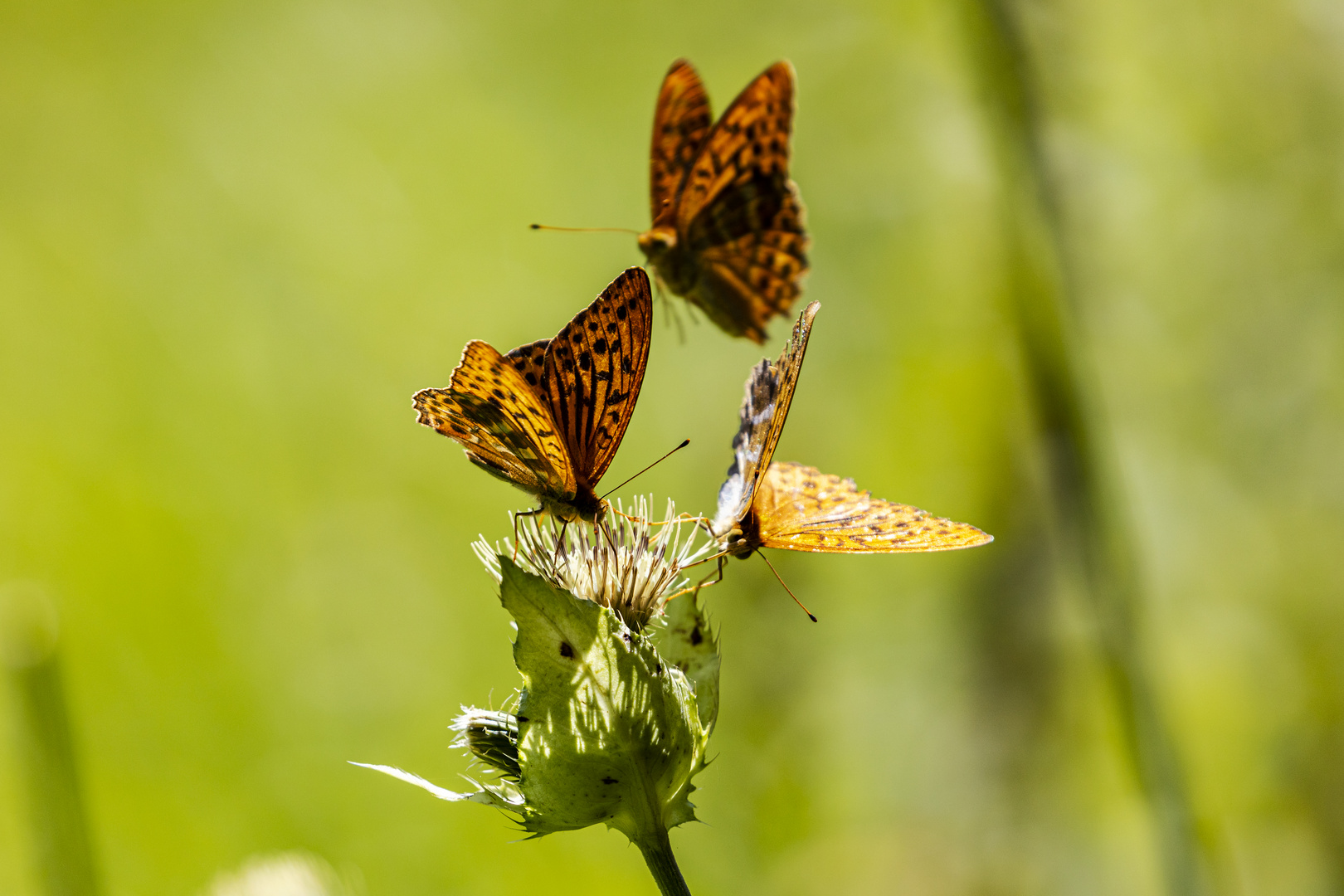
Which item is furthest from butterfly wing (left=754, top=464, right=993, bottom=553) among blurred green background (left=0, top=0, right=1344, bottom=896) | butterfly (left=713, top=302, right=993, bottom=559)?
blurred green background (left=0, top=0, right=1344, bottom=896)

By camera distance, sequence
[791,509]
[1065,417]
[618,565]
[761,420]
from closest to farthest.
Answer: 1. [761,420]
2. [791,509]
3. [618,565]
4. [1065,417]

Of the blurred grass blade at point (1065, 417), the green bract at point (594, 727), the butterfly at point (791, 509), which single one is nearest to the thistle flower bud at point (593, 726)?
the green bract at point (594, 727)

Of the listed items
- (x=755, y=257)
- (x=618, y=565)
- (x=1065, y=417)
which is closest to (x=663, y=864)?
(x=618, y=565)

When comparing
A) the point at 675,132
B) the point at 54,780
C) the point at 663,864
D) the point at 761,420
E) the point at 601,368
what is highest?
the point at 675,132

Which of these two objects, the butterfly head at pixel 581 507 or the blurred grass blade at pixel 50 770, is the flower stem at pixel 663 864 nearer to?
the butterfly head at pixel 581 507

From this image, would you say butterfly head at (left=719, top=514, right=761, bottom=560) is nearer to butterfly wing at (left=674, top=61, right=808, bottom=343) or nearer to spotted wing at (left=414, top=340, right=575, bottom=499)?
spotted wing at (left=414, top=340, right=575, bottom=499)

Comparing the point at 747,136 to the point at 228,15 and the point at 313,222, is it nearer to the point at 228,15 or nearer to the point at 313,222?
the point at 313,222

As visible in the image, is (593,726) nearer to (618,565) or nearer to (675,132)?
(618,565)
